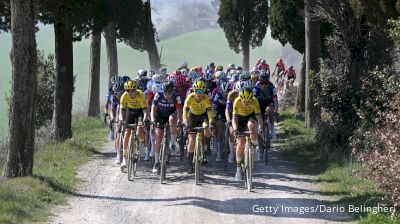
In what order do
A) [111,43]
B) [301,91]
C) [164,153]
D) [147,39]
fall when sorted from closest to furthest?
[164,153] → [301,91] → [111,43] → [147,39]

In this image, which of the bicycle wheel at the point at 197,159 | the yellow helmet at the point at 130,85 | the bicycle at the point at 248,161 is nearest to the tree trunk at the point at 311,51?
the yellow helmet at the point at 130,85

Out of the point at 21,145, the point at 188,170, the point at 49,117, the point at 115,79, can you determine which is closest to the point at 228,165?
the point at 188,170

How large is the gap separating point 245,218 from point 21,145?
519cm

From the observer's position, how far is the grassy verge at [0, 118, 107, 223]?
1144 centimetres

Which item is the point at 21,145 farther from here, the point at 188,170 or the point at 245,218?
the point at 245,218

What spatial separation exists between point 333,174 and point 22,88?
6556 mm

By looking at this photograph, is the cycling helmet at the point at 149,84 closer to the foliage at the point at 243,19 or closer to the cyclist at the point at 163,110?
the cyclist at the point at 163,110

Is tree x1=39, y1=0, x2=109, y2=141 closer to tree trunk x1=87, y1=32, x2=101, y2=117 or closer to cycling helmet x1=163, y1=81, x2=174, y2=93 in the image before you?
cycling helmet x1=163, y1=81, x2=174, y2=93

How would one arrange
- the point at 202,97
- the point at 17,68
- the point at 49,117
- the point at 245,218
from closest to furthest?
the point at 245,218, the point at 17,68, the point at 202,97, the point at 49,117

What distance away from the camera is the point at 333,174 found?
14859mm

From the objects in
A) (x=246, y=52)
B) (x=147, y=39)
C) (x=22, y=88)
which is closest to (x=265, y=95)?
(x=22, y=88)

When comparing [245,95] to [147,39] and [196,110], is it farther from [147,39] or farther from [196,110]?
[147,39]

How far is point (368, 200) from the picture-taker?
1192cm

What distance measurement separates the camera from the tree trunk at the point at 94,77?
28.3 meters
